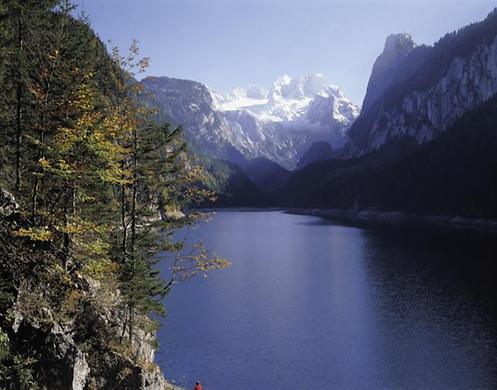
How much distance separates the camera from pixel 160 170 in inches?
1289

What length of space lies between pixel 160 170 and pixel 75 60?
8.48 meters

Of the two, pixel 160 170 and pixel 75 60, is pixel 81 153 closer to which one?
pixel 75 60

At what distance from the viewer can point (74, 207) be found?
88.5 feet

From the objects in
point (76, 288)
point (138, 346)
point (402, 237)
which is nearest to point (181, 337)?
point (138, 346)

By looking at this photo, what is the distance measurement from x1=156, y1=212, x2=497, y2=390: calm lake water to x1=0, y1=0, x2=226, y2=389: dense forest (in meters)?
24.5

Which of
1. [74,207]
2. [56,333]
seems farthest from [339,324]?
[56,333]

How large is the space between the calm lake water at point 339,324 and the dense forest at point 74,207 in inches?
965

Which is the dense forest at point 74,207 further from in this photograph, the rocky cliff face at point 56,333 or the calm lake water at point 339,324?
the calm lake water at point 339,324

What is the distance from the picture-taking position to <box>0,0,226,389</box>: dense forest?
74.6ft

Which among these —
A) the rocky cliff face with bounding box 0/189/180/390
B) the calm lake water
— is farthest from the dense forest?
the calm lake water

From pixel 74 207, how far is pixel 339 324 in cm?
5183

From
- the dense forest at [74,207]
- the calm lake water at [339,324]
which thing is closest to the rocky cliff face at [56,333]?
the dense forest at [74,207]

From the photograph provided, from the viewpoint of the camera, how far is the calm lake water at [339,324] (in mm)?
53125

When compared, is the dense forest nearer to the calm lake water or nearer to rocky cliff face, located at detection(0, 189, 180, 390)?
rocky cliff face, located at detection(0, 189, 180, 390)
